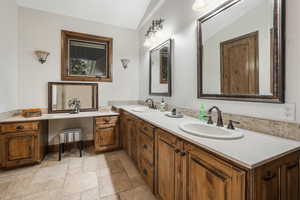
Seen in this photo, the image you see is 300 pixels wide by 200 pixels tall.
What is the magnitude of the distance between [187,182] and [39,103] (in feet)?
9.90

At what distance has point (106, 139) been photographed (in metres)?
2.68

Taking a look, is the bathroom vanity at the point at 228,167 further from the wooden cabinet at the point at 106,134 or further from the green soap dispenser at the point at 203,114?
the wooden cabinet at the point at 106,134

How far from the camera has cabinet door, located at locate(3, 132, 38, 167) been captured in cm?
205

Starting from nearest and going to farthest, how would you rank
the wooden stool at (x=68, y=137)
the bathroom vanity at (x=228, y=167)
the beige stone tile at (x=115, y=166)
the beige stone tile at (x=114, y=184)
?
the bathroom vanity at (x=228, y=167) → the beige stone tile at (x=114, y=184) → the beige stone tile at (x=115, y=166) → the wooden stool at (x=68, y=137)

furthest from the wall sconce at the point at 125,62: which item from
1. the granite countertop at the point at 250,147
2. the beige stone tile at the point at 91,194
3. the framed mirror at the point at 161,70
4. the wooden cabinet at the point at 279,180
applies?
the wooden cabinet at the point at 279,180

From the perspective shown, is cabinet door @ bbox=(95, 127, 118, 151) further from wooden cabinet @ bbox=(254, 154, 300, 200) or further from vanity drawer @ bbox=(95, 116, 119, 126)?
wooden cabinet @ bbox=(254, 154, 300, 200)

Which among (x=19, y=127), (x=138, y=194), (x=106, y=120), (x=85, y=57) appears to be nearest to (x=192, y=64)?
(x=138, y=194)

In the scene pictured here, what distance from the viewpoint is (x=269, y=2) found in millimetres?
1038

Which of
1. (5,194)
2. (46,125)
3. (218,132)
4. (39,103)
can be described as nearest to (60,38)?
(39,103)

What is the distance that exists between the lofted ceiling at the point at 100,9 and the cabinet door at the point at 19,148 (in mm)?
2398

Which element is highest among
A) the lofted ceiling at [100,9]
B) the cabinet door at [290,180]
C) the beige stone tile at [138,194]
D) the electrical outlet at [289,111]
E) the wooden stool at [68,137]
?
the lofted ceiling at [100,9]

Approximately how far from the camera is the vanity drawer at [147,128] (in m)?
1.55

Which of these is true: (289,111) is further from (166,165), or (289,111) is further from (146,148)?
(146,148)

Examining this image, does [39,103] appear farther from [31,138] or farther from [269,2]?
[269,2]
